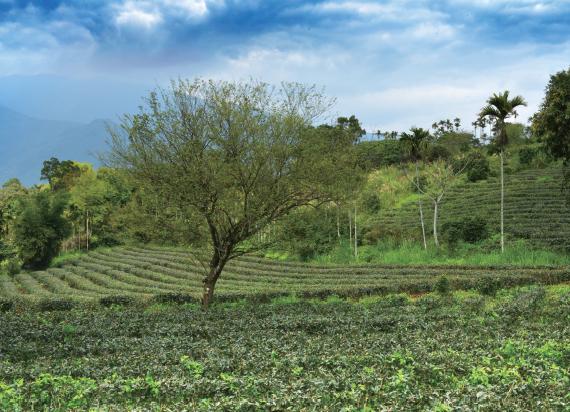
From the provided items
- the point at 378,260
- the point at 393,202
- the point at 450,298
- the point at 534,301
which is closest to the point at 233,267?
the point at 378,260

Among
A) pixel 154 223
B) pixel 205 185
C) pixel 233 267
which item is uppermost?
pixel 205 185

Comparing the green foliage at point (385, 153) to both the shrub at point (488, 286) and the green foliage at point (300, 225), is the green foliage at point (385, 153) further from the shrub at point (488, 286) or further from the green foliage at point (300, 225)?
the green foliage at point (300, 225)

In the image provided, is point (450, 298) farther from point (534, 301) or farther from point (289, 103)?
point (289, 103)

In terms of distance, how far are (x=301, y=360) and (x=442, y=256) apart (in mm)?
30924

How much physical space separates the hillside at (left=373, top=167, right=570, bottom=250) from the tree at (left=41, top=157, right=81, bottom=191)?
71698 mm

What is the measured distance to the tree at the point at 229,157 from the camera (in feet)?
70.4

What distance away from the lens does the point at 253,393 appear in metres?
Answer: 8.15

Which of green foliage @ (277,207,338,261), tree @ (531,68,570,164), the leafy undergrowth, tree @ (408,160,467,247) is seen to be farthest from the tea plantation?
tree @ (408,160,467,247)

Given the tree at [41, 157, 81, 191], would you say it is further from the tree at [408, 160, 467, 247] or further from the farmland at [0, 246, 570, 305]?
the tree at [408, 160, 467, 247]

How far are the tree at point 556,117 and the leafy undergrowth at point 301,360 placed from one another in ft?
→ 55.0

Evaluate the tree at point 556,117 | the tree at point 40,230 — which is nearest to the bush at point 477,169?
the tree at point 556,117

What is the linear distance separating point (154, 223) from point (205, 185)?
2824 millimetres

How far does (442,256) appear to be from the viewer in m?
39.4

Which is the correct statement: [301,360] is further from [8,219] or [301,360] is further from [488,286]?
[8,219]
